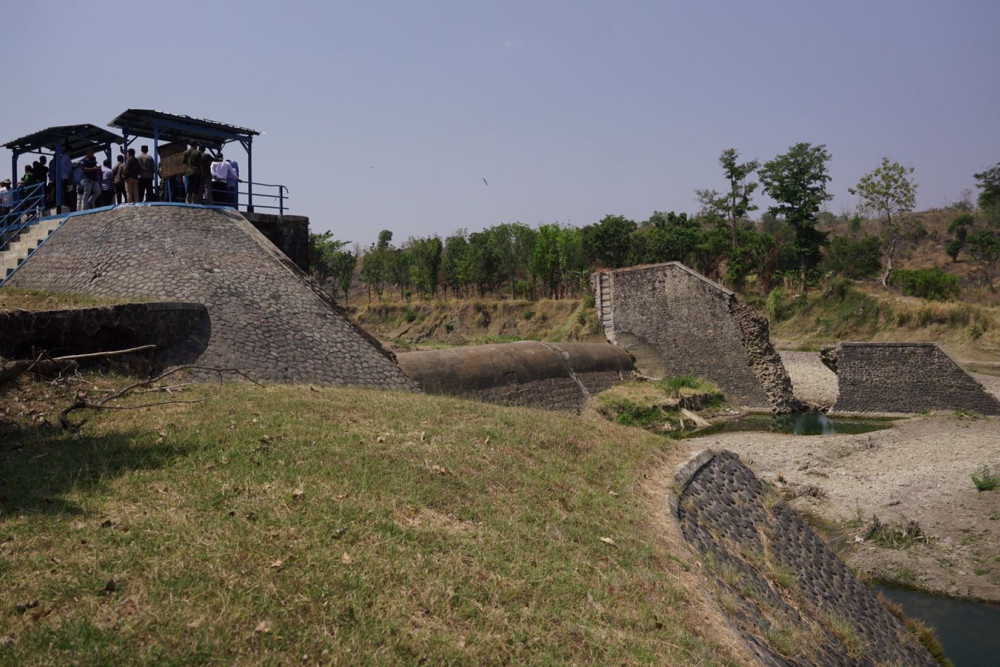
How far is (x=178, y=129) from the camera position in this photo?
19469 millimetres

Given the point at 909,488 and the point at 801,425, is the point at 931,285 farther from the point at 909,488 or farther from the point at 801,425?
→ the point at 909,488

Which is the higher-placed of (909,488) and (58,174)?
(58,174)

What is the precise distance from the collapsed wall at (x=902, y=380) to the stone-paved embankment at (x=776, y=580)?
13.5m

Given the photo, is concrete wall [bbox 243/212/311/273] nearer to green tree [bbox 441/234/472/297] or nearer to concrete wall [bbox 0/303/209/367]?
concrete wall [bbox 0/303/209/367]

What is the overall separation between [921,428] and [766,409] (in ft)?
17.5

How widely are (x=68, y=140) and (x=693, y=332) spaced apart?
21.0 metres

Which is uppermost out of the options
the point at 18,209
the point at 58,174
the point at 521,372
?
the point at 58,174

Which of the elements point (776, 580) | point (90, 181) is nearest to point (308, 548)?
point (776, 580)

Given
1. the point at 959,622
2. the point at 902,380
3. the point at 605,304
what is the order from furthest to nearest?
the point at 605,304 → the point at 902,380 → the point at 959,622

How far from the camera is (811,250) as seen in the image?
49.2 m

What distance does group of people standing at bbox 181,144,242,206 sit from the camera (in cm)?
1842

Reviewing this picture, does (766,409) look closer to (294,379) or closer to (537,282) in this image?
(294,379)

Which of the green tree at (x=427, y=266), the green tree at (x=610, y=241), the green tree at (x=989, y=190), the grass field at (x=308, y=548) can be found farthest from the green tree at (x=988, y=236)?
the grass field at (x=308, y=548)

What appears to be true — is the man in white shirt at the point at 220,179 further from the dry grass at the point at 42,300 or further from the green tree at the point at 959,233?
the green tree at the point at 959,233
